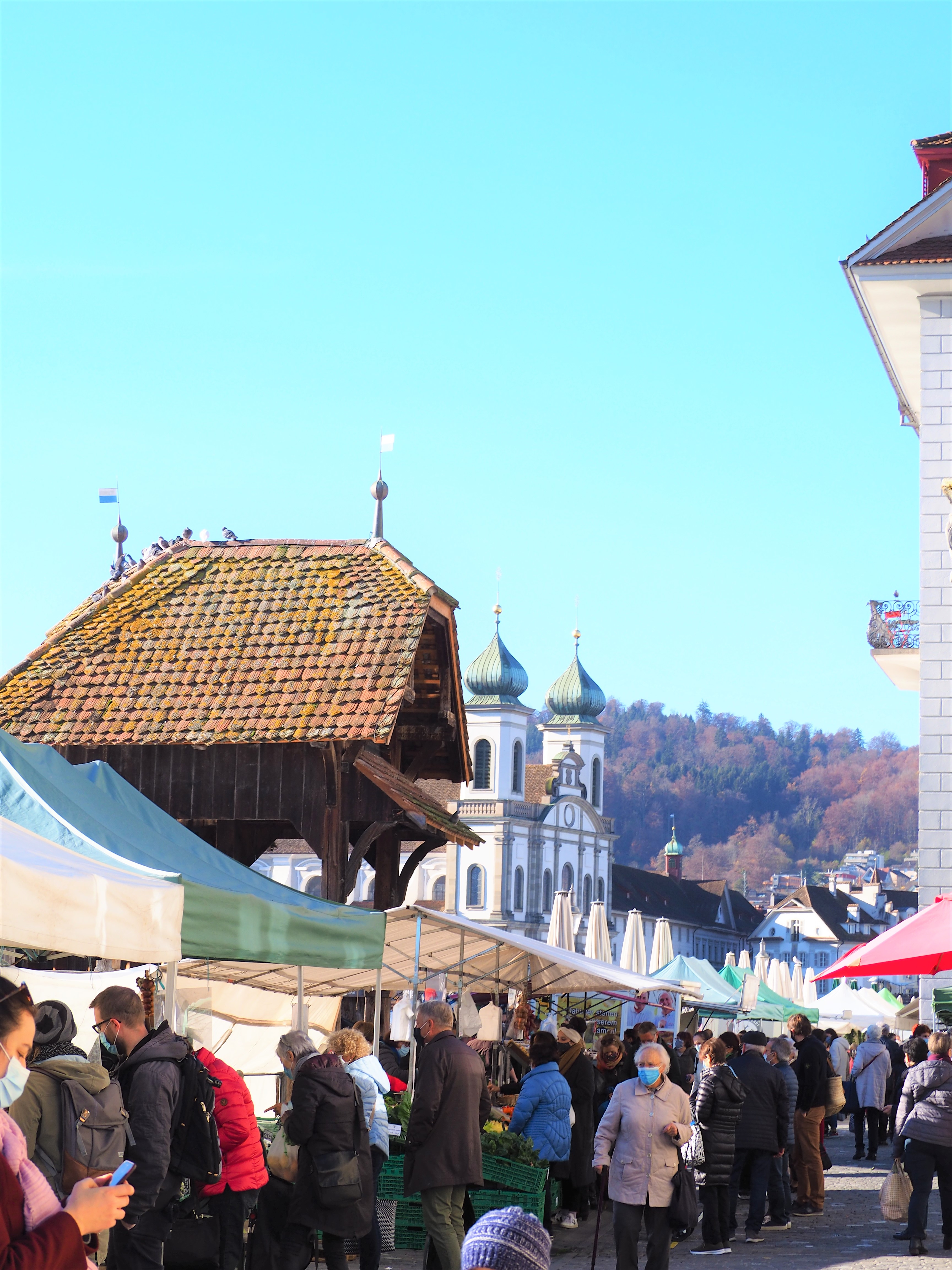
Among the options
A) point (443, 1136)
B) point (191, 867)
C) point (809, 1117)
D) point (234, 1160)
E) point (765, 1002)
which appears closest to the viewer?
point (234, 1160)

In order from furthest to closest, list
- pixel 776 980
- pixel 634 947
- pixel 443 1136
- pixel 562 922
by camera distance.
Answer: pixel 776 980 → pixel 562 922 → pixel 634 947 → pixel 443 1136

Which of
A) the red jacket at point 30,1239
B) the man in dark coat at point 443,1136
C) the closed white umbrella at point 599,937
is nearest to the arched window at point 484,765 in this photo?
the closed white umbrella at point 599,937

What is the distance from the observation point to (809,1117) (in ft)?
53.3

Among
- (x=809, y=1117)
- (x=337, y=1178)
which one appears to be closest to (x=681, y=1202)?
(x=337, y=1178)

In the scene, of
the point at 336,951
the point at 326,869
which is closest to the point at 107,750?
the point at 326,869

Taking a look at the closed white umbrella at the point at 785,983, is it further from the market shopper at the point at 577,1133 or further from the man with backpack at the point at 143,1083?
the man with backpack at the point at 143,1083

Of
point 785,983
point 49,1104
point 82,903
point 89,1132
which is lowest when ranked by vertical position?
point 785,983

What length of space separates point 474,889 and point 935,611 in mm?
84615

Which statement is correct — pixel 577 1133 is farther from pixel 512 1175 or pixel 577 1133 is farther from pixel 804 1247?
pixel 804 1247

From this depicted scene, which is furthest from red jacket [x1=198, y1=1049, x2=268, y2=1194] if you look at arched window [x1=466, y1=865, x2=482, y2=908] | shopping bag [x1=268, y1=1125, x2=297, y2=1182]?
arched window [x1=466, y1=865, x2=482, y2=908]

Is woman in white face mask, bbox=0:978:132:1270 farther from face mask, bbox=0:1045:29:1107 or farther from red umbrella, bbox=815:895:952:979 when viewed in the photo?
red umbrella, bbox=815:895:952:979

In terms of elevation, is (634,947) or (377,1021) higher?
(377,1021)

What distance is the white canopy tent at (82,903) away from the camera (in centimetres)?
671

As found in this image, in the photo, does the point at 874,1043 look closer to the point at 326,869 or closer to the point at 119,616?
the point at 326,869
